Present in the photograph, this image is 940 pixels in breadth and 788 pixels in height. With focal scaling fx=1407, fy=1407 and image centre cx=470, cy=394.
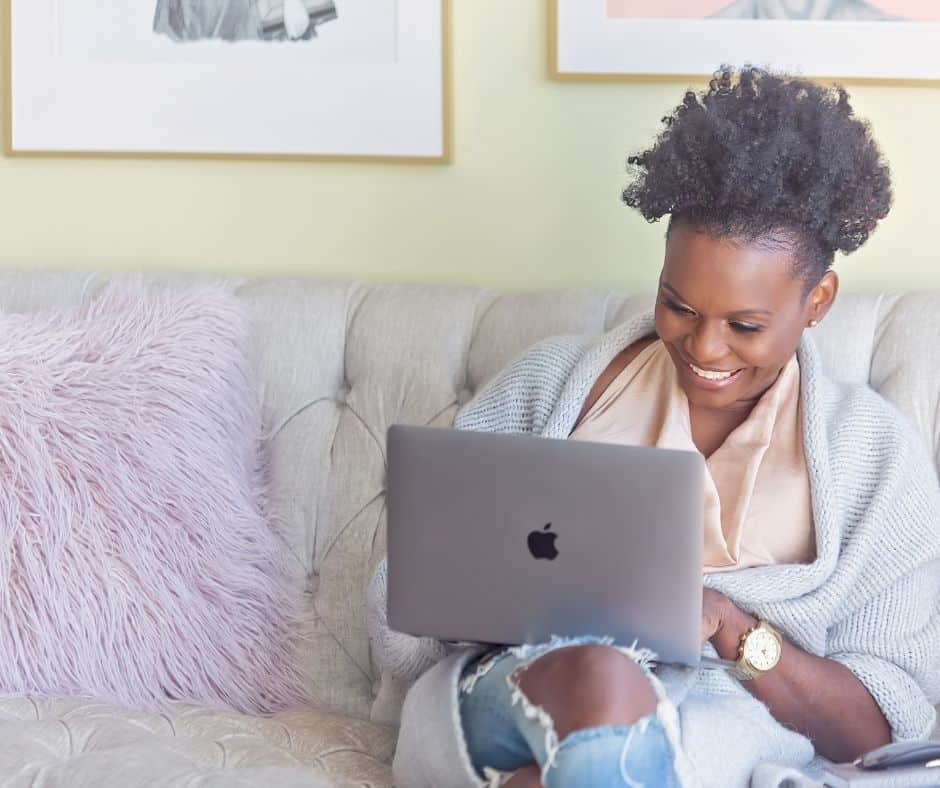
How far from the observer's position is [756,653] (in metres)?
1.53

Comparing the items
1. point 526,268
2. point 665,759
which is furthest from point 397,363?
point 665,759

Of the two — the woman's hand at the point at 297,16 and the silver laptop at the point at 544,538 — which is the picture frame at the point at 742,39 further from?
the silver laptop at the point at 544,538

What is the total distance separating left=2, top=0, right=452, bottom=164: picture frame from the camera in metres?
2.14

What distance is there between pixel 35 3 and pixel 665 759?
157cm

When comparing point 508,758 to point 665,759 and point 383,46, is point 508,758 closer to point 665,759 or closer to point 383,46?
point 665,759

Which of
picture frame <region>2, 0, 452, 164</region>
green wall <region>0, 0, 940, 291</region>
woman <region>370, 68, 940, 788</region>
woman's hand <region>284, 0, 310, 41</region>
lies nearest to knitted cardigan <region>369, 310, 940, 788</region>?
woman <region>370, 68, 940, 788</region>

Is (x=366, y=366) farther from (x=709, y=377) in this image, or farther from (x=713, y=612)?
(x=713, y=612)

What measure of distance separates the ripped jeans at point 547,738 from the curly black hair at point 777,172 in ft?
1.68

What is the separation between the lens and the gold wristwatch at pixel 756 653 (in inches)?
60.3

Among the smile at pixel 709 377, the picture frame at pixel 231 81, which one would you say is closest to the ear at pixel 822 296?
the smile at pixel 709 377

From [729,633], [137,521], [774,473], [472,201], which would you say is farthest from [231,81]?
[729,633]

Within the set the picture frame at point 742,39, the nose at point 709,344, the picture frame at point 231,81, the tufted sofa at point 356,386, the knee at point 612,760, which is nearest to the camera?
the knee at point 612,760

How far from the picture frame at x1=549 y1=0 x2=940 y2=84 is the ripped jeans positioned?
98 centimetres

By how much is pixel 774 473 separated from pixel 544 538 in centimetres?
42
